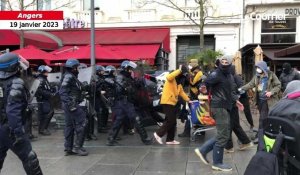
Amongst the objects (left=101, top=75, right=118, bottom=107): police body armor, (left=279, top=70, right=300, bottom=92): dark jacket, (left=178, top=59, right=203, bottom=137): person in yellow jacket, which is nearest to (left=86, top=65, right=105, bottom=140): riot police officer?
(left=101, top=75, right=118, bottom=107): police body armor

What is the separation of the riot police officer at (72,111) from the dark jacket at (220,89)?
2471 millimetres

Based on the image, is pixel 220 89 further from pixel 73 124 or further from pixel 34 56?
pixel 34 56

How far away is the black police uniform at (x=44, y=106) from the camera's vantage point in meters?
10.5

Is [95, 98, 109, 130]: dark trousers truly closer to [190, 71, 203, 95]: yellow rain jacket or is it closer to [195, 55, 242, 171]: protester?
[190, 71, 203, 95]: yellow rain jacket

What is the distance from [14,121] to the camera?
16.7 feet

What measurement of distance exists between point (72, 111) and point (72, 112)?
0.05 meters

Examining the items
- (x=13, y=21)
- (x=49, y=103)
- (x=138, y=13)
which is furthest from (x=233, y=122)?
(x=138, y=13)

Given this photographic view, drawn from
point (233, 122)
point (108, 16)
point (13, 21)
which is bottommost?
point (233, 122)

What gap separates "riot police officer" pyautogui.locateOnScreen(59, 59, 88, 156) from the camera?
26.1 feet

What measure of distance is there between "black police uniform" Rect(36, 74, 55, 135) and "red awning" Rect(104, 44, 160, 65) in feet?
31.1

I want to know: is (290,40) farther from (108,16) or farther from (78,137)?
(78,137)

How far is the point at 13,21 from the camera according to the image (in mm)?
10859

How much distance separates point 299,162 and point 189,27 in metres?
21.2
